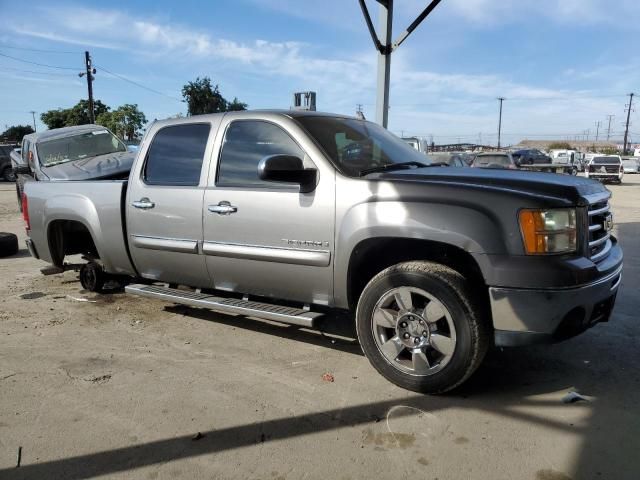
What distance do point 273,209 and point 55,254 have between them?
3.03m

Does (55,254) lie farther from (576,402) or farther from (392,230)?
(576,402)

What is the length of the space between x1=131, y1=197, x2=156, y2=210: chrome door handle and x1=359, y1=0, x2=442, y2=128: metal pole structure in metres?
5.33

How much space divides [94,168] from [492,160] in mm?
14887

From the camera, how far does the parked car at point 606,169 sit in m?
27.9

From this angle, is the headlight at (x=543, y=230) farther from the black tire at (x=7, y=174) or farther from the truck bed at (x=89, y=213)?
the black tire at (x=7, y=174)

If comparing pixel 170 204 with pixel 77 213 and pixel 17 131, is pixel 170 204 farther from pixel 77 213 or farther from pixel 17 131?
pixel 17 131

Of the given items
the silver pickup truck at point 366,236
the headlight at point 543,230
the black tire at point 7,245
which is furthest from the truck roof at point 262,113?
the black tire at point 7,245

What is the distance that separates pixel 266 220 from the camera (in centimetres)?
375

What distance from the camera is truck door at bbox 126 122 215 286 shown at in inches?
166

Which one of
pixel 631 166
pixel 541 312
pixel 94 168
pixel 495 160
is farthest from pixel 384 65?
pixel 631 166

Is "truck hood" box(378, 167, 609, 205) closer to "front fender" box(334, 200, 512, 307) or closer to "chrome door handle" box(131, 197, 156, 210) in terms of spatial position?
"front fender" box(334, 200, 512, 307)

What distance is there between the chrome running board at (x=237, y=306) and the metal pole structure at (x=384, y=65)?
5759 millimetres

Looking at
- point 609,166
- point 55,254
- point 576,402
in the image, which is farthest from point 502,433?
point 609,166

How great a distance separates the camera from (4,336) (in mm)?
4410
